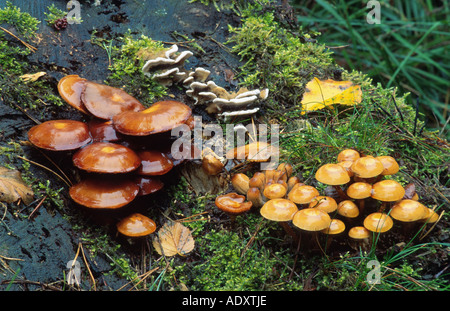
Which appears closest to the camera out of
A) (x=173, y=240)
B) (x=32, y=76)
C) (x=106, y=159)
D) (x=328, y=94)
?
(x=106, y=159)

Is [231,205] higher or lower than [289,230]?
higher

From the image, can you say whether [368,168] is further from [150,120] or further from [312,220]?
[150,120]

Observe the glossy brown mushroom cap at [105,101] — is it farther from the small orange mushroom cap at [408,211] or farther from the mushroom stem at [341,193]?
the small orange mushroom cap at [408,211]

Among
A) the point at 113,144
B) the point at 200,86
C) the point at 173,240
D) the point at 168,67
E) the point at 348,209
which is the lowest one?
the point at 173,240

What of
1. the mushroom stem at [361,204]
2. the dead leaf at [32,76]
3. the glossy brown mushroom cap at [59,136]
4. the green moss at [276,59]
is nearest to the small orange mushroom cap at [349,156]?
the mushroom stem at [361,204]

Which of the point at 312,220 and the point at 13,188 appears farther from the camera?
the point at 13,188

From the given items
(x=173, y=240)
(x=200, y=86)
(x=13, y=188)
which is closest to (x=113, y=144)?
(x=13, y=188)

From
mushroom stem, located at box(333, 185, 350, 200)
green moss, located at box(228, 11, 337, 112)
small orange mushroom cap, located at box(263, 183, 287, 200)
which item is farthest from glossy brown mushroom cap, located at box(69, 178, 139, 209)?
green moss, located at box(228, 11, 337, 112)
